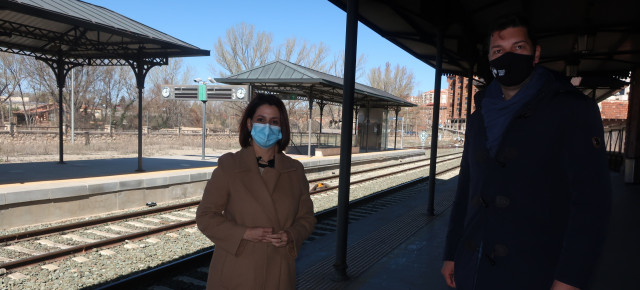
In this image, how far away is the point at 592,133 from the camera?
4.50ft

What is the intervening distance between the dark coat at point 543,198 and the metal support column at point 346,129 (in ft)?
9.65

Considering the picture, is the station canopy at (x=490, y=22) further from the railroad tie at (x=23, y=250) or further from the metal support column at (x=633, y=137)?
the railroad tie at (x=23, y=250)

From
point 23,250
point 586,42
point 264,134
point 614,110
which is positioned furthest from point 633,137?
point 614,110

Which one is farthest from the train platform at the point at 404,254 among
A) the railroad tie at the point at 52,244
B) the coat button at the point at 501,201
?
the railroad tie at the point at 52,244

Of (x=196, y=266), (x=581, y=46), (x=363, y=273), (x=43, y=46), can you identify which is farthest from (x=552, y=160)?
(x=43, y=46)

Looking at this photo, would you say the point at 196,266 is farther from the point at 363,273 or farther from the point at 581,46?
the point at 581,46

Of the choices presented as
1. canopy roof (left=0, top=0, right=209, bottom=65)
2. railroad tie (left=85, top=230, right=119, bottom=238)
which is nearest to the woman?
railroad tie (left=85, top=230, right=119, bottom=238)

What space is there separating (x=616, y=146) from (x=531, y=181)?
20532 millimetres

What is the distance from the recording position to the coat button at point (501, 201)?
4.87 feet

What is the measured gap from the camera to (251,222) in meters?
2.06

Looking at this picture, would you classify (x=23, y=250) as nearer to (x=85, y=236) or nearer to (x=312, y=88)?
(x=85, y=236)

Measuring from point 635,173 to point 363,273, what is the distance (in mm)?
12434

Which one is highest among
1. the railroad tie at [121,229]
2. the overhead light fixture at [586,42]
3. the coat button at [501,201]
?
the overhead light fixture at [586,42]

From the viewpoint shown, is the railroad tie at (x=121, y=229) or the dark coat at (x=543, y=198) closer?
the dark coat at (x=543, y=198)
